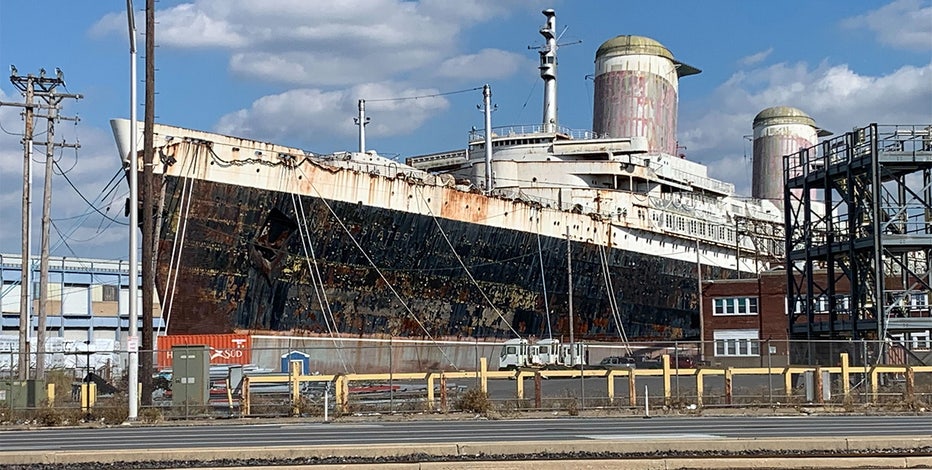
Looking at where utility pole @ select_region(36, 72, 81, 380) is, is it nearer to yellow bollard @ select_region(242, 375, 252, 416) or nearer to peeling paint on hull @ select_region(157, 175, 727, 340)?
peeling paint on hull @ select_region(157, 175, 727, 340)

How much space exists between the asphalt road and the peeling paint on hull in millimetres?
16439

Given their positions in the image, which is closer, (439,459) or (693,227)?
(439,459)

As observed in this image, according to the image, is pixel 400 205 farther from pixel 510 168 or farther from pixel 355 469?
pixel 355 469

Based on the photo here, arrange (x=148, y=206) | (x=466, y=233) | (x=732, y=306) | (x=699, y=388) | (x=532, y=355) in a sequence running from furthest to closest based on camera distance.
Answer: (x=732, y=306) → (x=466, y=233) → (x=532, y=355) → (x=148, y=206) → (x=699, y=388)

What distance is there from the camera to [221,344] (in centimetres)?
3853

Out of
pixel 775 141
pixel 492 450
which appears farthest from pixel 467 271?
pixel 775 141

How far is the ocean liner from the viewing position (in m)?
39.7

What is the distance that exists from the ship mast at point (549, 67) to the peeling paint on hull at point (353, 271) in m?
13.7

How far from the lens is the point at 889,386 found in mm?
28812

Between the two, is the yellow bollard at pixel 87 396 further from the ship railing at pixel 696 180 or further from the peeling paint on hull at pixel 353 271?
the ship railing at pixel 696 180

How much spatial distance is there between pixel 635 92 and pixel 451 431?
52.4m

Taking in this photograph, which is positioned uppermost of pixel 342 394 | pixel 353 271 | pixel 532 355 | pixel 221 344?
pixel 353 271

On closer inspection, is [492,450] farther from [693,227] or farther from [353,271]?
[693,227]

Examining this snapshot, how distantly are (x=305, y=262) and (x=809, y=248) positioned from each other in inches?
697
